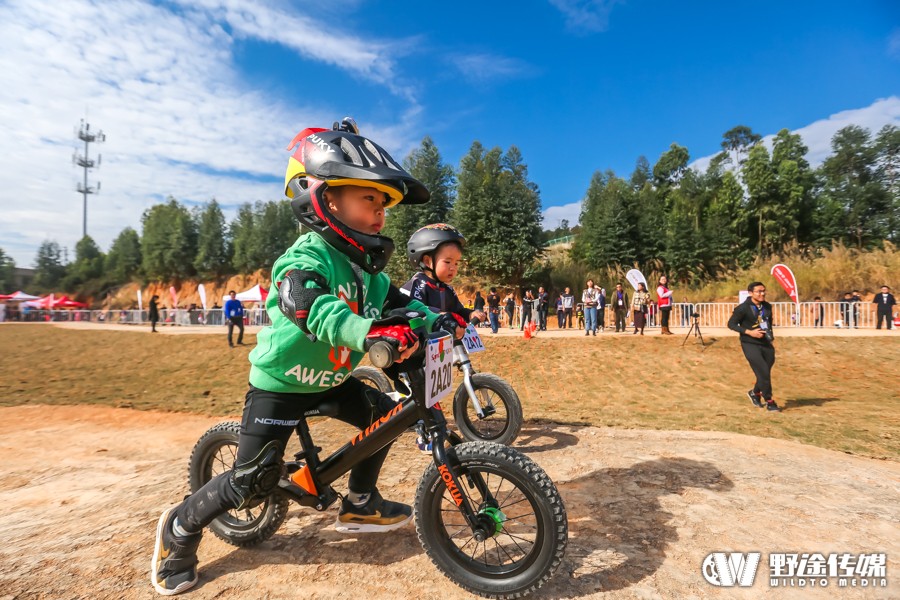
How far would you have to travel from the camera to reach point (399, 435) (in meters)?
2.37

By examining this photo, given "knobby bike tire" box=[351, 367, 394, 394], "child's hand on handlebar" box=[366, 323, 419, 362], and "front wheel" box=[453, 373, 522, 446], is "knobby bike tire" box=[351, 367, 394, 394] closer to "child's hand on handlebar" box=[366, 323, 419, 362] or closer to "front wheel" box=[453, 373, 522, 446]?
"front wheel" box=[453, 373, 522, 446]

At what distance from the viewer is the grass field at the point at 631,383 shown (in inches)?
290

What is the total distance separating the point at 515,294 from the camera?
1483 inches

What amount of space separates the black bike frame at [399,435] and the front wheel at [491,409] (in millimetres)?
2230

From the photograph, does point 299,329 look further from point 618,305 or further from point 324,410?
point 618,305

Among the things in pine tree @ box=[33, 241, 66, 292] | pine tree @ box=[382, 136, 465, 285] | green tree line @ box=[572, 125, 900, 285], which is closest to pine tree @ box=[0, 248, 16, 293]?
pine tree @ box=[33, 241, 66, 292]

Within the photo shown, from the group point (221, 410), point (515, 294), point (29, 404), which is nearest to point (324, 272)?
point (221, 410)

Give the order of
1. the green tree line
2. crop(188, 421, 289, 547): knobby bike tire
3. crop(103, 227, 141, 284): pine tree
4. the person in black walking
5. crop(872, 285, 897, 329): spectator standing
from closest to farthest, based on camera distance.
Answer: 1. crop(188, 421, 289, 547): knobby bike tire
2. the person in black walking
3. crop(872, 285, 897, 329): spectator standing
4. the green tree line
5. crop(103, 227, 141, 284): pine tree

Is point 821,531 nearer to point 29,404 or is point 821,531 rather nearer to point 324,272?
point 324,272

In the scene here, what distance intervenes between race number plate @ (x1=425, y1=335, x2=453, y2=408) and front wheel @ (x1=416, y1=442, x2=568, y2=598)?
0.29 m

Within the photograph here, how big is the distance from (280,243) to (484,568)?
68890 mm

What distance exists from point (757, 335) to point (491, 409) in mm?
6628

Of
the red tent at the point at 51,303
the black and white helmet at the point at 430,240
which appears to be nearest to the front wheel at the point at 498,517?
the black and white helmet at the point at 430,240

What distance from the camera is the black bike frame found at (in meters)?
2.16
